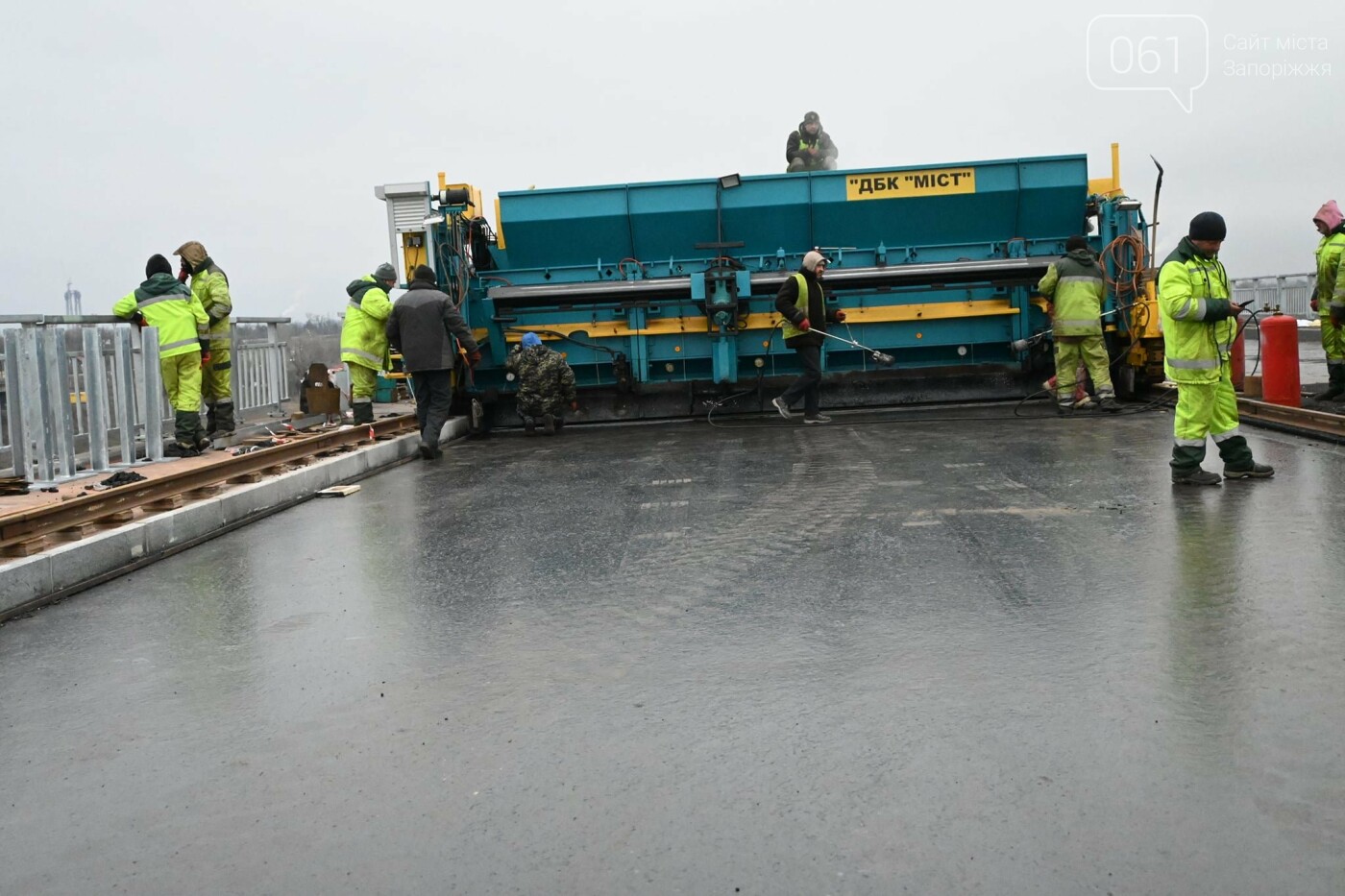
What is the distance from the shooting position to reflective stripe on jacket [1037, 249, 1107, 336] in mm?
12148

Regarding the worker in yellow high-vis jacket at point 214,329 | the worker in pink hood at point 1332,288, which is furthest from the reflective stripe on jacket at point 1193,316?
the worker in yellow high-vis jacket at point 214,329

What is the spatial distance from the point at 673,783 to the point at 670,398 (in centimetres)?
1087

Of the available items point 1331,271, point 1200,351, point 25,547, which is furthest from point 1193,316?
point 25,547

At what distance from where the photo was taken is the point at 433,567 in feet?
20.0

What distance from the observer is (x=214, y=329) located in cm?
1268

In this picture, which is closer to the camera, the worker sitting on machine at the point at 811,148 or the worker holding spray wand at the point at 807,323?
the worker holding spray wand at the point at 807,323

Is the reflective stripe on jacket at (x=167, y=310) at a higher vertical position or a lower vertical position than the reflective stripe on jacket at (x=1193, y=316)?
higher

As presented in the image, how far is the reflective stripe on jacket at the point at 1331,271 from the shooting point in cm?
1133

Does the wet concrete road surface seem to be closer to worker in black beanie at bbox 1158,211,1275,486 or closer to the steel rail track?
worker in black beanie at bbox 1158,211,1275,486

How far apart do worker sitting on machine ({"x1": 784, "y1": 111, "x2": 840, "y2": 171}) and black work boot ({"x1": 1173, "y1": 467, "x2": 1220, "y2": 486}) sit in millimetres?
9063

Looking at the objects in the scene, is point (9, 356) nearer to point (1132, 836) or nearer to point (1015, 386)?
point (1132, 836)

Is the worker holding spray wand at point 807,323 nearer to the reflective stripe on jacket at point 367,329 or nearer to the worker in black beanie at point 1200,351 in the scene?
the reflective stripe on jacket at point 367,329

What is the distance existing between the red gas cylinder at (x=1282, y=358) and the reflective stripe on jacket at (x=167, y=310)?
31.8 ft

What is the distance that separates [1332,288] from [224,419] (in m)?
11.0
